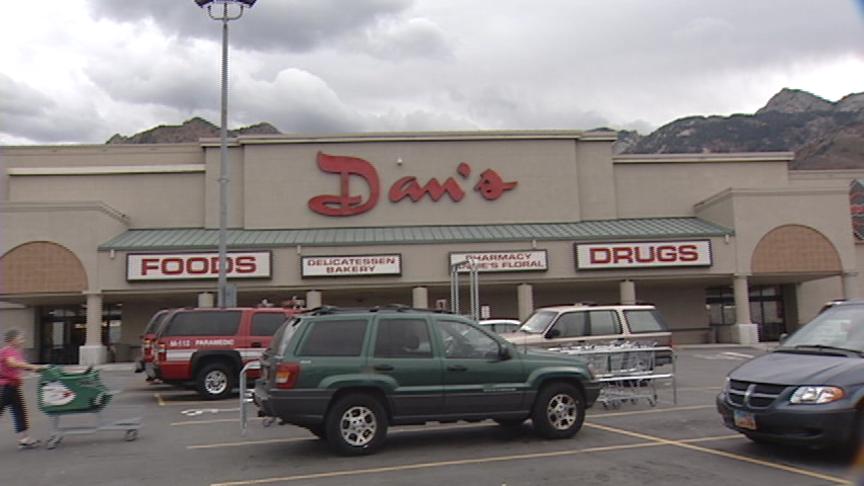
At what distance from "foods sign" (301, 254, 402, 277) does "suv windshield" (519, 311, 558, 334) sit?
1604cm

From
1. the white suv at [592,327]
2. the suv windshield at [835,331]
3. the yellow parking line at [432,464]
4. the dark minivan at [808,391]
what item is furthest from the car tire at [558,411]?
the white suv at [592,327]

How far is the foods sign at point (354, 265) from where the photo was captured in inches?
1280

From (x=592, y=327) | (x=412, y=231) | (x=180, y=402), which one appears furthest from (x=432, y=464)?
(x=412, y=231)

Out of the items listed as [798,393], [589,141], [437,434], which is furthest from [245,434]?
[589,141]

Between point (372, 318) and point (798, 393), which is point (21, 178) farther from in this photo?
point (798, 393)

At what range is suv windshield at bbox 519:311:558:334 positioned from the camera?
1623cm

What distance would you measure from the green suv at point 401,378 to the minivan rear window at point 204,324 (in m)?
7.32

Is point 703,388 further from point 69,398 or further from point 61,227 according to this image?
point 61,227

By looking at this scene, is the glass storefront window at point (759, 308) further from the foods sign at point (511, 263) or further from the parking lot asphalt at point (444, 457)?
the parking lot asphalt at point (444, 457)

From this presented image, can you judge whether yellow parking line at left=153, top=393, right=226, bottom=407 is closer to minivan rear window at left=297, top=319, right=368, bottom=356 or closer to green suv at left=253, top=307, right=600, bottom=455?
green suv at left=253, top=307, right=600, bottom=455

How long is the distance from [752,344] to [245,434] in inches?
1107

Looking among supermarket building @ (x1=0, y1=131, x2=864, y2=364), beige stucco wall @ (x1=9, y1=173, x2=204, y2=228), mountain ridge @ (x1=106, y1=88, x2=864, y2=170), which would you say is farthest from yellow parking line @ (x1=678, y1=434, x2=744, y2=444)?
mountain ridge @ (x1=106, y1=88, x2=864, y2=170)

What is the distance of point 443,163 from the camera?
36.6m

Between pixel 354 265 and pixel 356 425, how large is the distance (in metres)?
23.6
